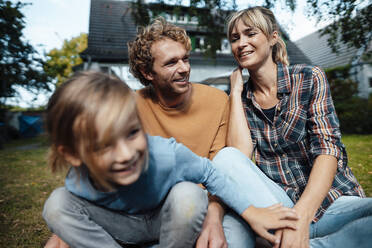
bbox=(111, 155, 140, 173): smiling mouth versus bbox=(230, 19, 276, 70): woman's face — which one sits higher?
bbox=(230, 19, 276, 70): woman's face

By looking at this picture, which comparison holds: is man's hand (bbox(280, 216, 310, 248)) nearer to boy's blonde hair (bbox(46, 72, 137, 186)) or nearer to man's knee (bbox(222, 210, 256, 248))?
man's knee (bbox(222, 210, 256, 248))

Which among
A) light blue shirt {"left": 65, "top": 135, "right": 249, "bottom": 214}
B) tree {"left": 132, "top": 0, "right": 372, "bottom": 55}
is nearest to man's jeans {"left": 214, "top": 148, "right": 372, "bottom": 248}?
light blue shirt {"left": 65, "top": 135, "right": 249, "bottom": 214}

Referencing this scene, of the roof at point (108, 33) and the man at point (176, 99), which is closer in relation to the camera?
the man at point (176, 99)

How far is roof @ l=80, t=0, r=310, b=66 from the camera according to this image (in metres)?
13.6

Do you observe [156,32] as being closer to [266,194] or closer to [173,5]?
[266,194]

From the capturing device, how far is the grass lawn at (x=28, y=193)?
7.75 ft

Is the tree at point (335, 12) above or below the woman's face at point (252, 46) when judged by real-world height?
above

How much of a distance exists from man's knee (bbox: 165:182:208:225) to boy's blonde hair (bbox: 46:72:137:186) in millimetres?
366

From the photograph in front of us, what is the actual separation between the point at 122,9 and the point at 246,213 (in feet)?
63.8

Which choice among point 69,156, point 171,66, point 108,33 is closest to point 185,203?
point 69,156

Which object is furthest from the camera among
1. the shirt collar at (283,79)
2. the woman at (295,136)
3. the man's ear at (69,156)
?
the shirt collar at (283,79)

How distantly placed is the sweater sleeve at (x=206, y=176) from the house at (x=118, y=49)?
9.64 meters

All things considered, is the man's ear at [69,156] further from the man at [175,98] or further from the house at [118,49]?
the house at [118,49]

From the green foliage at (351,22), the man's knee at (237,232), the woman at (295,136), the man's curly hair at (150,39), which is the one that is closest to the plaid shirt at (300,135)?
the woman at (295,136)
